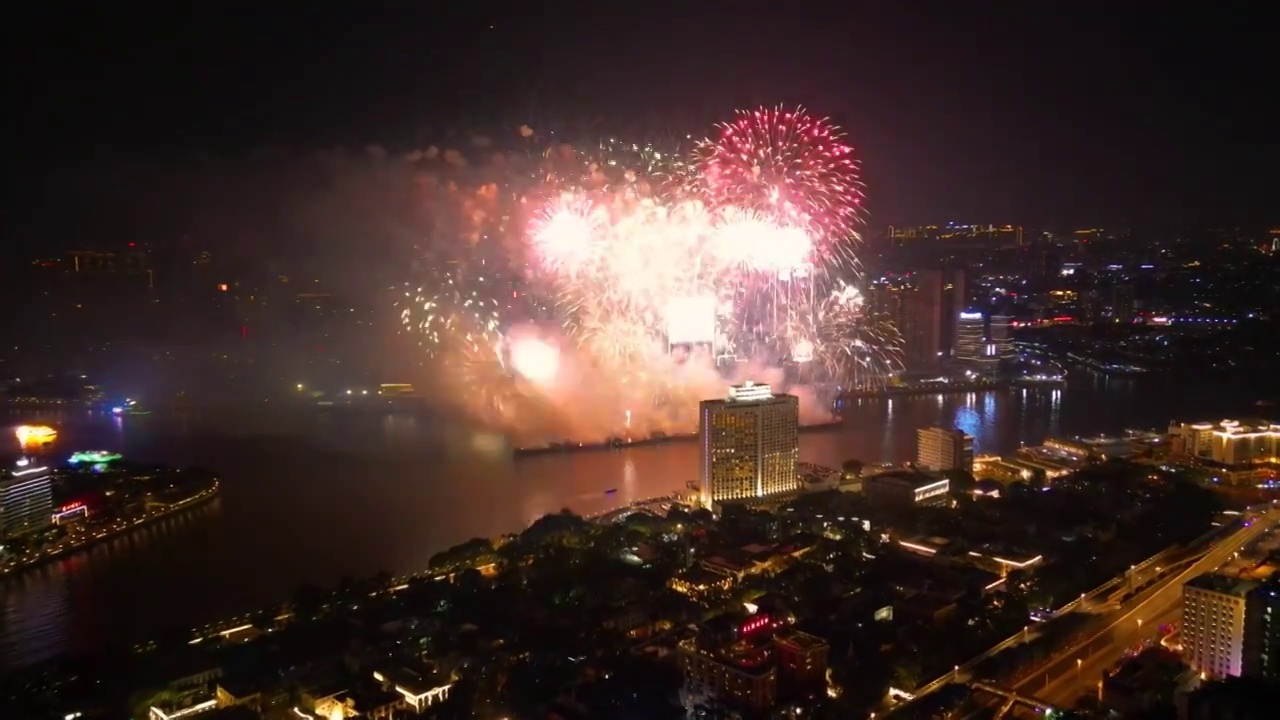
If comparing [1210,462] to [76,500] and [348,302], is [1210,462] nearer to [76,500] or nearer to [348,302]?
[76,500]

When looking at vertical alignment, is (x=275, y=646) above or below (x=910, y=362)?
below

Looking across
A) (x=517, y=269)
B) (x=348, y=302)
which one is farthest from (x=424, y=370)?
(x=517, y=269)

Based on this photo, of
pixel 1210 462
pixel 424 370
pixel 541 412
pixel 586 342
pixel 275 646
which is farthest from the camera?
pixel 424 370

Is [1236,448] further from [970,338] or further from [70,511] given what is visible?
[70,511]

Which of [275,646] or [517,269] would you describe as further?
[517,269]

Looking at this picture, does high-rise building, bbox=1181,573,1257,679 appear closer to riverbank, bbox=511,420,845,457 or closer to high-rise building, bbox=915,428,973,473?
high-rise building, bbox=915,428,973,473

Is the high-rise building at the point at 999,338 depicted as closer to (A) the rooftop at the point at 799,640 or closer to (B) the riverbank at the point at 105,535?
(A) the rooftop at the point at 799,640
